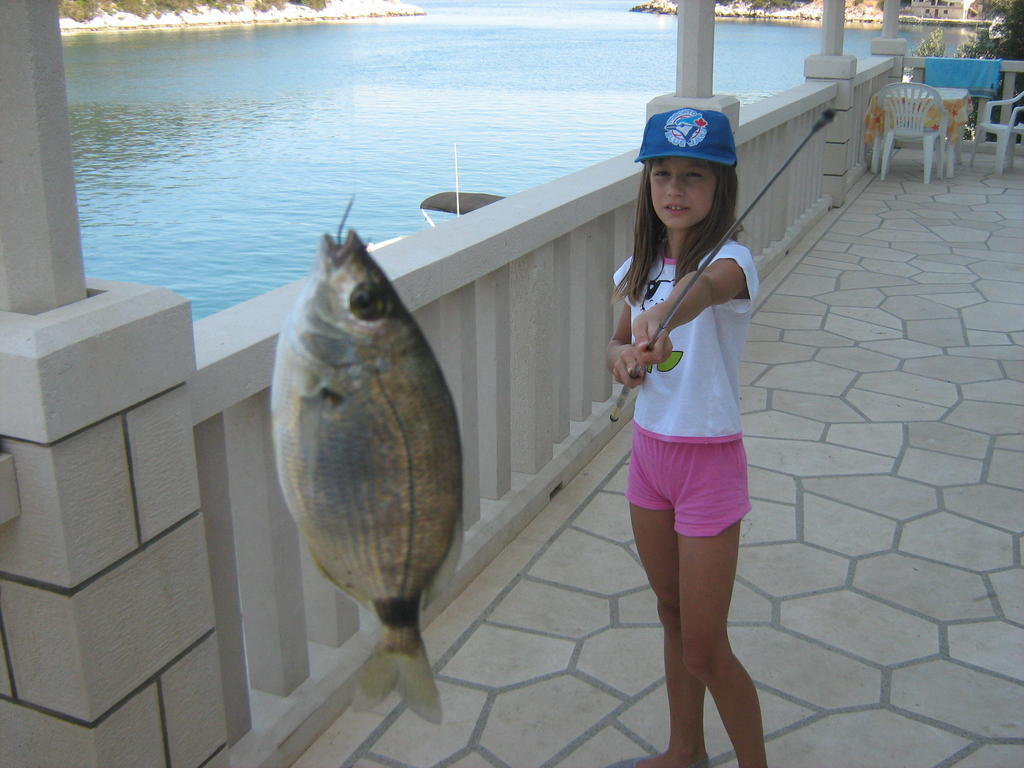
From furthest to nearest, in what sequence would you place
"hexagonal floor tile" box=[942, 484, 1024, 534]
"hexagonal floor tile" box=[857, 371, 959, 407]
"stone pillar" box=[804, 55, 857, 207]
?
"stone pillar" box=[804, 55, 857, 207], "hexagonal floor tile" box=[857, 371, 959, 407], "hexagonal floor tile" box=[942, 484, 1024, 534]

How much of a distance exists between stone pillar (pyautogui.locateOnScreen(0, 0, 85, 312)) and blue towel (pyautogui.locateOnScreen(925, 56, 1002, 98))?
452 inches

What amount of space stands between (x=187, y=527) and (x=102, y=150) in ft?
116

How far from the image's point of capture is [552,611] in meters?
3.04

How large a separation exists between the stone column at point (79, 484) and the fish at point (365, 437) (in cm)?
94

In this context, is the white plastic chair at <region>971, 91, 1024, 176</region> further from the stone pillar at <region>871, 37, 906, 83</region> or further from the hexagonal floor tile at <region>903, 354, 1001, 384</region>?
the hexagonal floor tile at <region>903, 354, 1001, 384</region>

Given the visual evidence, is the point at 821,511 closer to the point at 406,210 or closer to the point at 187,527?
the point at 187,527

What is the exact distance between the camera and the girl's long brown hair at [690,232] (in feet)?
6.44

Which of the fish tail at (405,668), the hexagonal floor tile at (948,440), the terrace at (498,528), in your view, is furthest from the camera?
the hexagonal floor tile at (948,440)

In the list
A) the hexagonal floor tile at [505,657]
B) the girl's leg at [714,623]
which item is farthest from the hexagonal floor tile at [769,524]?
the girl's leg at [714,623]

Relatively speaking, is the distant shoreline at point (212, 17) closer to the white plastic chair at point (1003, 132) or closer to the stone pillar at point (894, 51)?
the stone pillar at point (894, 51)

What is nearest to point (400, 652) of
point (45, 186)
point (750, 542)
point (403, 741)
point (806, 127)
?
point (45, 186)

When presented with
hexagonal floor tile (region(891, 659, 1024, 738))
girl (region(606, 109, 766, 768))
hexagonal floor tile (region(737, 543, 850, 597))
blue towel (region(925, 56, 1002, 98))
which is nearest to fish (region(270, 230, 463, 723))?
girl (region(606, 109, 766, 768))

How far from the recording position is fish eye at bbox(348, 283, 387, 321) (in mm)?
688

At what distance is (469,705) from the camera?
2.61 meters
